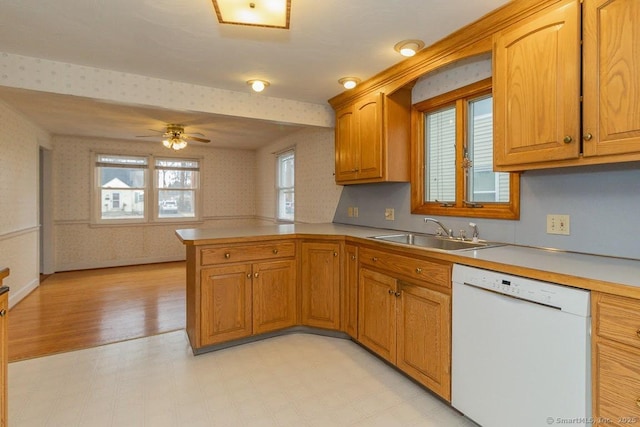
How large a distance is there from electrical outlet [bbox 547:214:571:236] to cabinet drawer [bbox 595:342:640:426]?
826 millimetres

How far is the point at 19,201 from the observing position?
160 inches

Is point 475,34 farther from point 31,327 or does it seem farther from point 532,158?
point 31,327

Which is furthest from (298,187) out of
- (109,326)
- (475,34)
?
(475,34)

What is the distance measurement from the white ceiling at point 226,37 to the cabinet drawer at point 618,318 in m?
1.59

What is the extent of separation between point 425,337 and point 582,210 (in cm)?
113

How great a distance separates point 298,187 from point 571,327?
13.2 feet

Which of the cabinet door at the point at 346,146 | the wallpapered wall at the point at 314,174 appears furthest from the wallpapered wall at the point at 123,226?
the cabinet door at the point at 346,146

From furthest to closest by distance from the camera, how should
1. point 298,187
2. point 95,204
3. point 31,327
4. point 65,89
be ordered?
1. point 95,204
2. point 298,187
3. point 31,327
4. point 65,89

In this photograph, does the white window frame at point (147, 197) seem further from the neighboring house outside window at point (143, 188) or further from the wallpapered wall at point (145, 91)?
the wallpapered wall at point (145, 91)

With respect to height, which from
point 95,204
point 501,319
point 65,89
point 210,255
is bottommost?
point 501,319

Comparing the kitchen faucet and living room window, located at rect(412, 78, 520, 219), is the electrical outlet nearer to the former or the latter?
living room window, located at rect(412, 78, 520, 219)

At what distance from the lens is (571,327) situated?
1311 mm

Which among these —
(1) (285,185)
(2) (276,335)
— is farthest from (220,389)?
(1) (285,185)

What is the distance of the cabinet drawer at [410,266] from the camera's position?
191 cm
